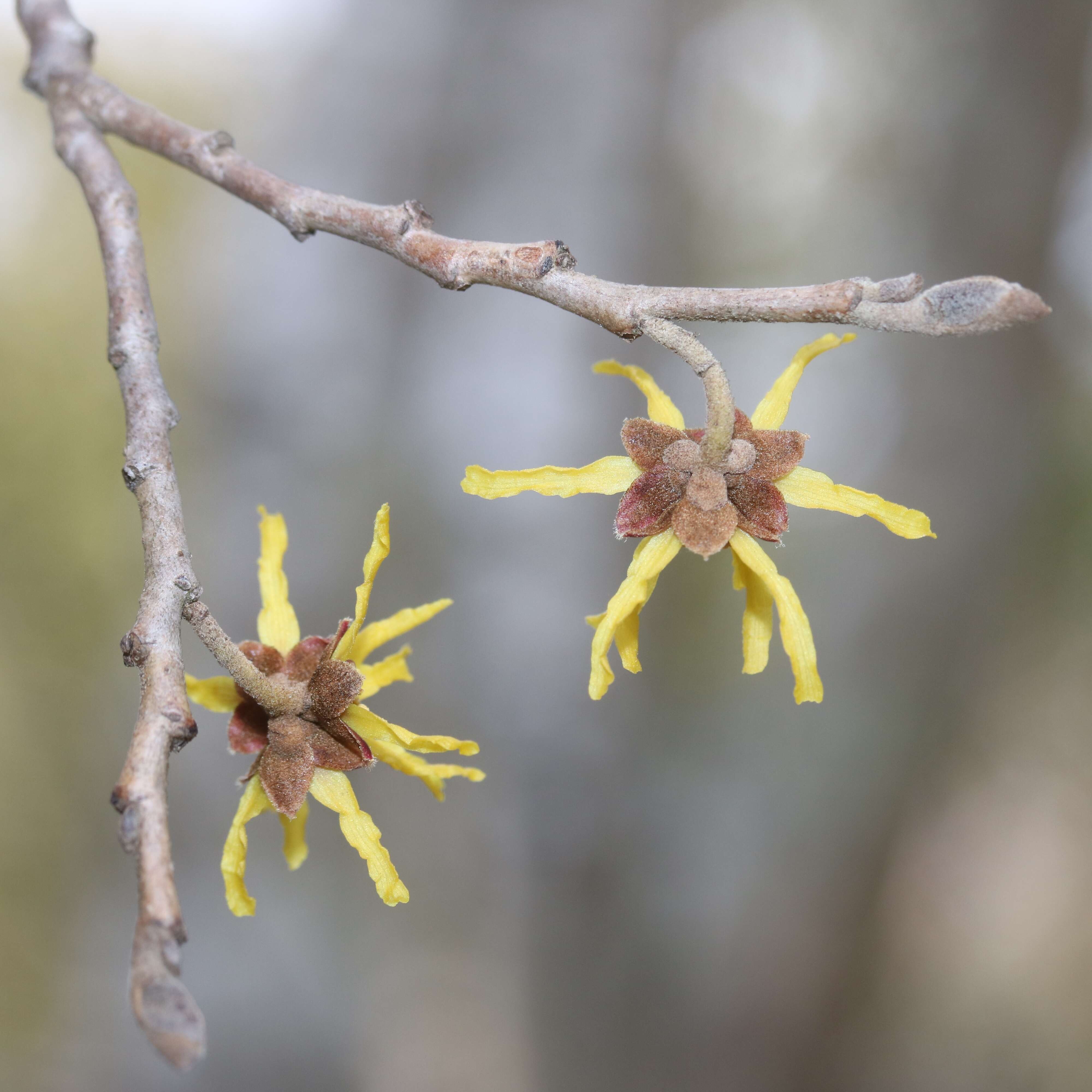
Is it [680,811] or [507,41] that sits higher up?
[507,41]

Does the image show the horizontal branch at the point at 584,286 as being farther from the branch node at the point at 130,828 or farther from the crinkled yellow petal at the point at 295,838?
the crinkled yellow petal at the point at 295,838

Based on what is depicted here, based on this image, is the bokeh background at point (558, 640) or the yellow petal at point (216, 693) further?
the bokeh background at point (558, 640)

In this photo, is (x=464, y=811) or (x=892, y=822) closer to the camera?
(x=892, y=822)

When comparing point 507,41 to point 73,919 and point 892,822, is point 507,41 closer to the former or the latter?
point 892,822

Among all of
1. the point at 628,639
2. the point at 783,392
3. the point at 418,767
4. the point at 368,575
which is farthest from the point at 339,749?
the point at 783,392

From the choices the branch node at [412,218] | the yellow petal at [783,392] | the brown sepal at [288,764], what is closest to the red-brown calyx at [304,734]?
the brown sepal at [288,764]

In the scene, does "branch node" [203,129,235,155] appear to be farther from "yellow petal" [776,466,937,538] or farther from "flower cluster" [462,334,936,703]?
"yellow petal" [776,466,937,538]

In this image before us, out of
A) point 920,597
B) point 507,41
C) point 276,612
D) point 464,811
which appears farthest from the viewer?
point 464,811

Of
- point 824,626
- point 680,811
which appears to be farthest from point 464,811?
point 824,626
